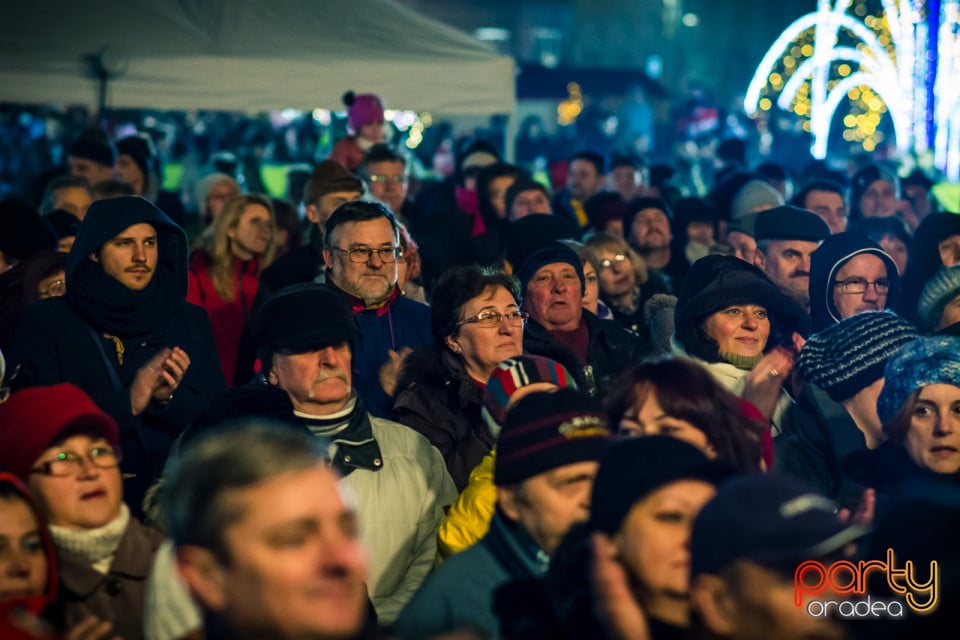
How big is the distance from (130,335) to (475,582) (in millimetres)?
2625

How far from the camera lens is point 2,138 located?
2300cm

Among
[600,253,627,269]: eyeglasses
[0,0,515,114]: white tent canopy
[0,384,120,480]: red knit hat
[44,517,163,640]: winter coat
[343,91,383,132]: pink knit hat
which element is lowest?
[44,517,163,640]: winter coat

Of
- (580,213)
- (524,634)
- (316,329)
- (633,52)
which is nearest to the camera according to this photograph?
(524,634)

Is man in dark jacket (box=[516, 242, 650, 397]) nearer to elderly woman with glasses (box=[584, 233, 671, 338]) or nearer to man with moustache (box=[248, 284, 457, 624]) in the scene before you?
elderly woman with glasses (box=[584, 233, 671, 338])

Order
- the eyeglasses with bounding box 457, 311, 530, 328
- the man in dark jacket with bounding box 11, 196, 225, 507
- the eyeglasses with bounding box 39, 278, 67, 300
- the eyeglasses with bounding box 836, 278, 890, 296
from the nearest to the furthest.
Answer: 1. the man in dark jacket with bounding box 11, 196, 225, 507
2. the eyeglasses with bounding box 457, 311, 530, 328
3. the eyeglasses with bounding box 39, 278, 67, 300
4. the eyeglasses with bounding box 836, 278, 890, 296

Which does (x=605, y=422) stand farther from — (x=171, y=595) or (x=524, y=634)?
(x=171, y=595)

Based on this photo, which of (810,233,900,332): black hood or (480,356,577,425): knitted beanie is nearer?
(480,356,577,425): knitted beanie

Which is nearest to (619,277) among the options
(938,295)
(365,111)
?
(938,295)

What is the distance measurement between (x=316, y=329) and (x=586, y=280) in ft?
8.60

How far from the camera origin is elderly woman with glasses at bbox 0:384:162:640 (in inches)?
155

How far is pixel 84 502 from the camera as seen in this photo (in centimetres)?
398

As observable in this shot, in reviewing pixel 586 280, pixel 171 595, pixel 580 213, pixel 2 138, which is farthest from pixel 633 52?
pixel 171 595

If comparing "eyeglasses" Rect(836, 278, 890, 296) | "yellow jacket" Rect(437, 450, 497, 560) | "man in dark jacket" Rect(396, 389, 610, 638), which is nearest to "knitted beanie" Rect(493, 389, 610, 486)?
"man in dark jacket" Rect(396, 389, 610, 638)

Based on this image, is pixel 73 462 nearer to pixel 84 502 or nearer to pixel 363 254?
pixel 84 502
